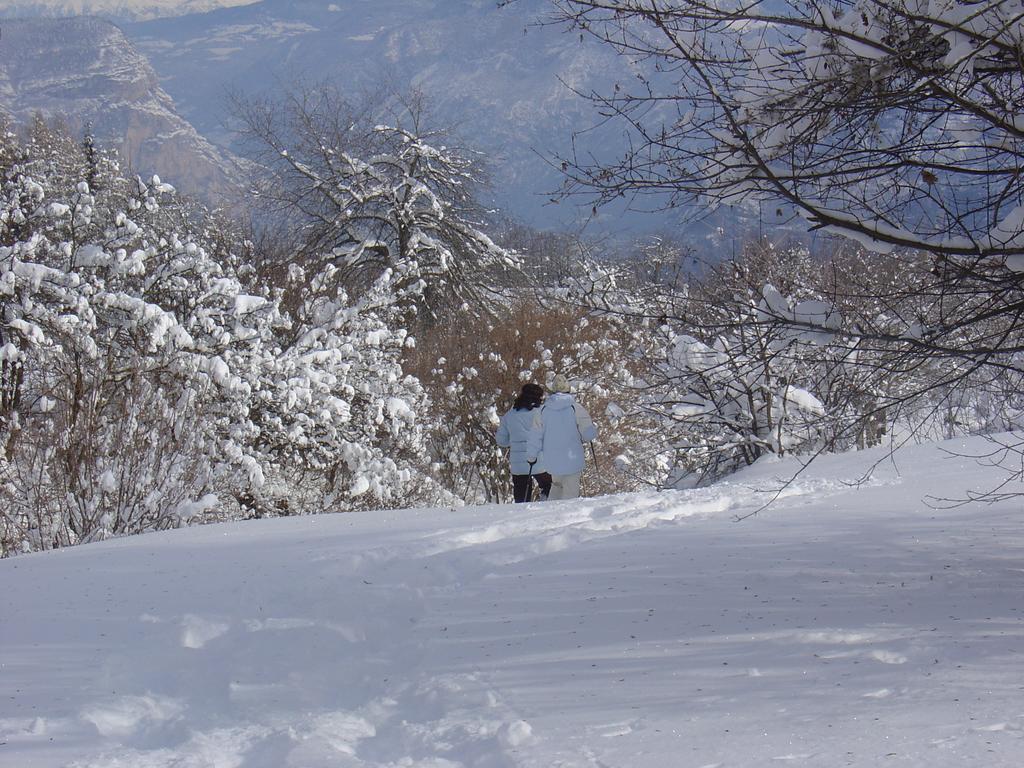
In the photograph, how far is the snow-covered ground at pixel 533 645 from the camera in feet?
10.2

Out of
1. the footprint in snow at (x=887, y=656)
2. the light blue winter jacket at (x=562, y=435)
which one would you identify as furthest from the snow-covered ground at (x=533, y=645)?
the light blue winter jacket at (x=562, y=435)

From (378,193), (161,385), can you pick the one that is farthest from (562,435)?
(378,193)

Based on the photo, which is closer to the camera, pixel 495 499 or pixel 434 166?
pixel 495 499

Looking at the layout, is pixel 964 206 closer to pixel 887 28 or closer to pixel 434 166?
pixel 887 28

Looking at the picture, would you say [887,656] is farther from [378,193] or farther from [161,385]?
[378,193]

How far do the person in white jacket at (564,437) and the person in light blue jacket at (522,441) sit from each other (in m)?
0.25

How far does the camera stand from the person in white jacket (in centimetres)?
939

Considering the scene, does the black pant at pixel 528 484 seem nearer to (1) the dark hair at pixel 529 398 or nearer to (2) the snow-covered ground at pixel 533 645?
(1) the dark hair at pixel 529 398

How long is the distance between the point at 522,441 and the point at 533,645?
5.72 meters

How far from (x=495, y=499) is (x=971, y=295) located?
1476cm

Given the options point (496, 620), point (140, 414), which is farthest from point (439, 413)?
point (496, 620)

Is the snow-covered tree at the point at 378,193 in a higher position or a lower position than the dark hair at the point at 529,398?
higher

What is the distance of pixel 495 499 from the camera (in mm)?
18438

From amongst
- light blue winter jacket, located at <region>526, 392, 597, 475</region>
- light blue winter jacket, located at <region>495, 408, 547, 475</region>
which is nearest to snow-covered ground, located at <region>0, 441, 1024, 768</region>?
light blue winter jacket, located at <region>526, 392, 597, 475</region>
